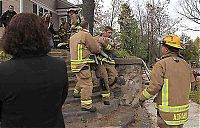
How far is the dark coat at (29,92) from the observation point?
7.78ft

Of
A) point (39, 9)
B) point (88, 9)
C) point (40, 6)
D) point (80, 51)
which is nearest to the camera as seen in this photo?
point (80, 51)

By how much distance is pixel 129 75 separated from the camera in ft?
30.5

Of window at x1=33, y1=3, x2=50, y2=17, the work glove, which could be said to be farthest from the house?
the work glove

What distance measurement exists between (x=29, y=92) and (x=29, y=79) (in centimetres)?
10

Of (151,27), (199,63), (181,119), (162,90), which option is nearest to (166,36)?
(162,90)

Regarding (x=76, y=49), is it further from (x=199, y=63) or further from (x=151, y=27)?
(x=199, y=63)

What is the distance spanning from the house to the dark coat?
11878mm

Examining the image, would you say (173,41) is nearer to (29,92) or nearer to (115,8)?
(29,92)

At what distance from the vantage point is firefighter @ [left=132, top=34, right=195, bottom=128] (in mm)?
4285

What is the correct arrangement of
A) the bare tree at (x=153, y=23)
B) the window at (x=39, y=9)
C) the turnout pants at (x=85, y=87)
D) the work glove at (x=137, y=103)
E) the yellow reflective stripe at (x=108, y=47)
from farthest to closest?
the bare tree at (x=153, y=23)
the window at (x=39, y=9)
the yellow reflective stripe at (x=108, y=47)
the turnout pants at (x=85, y=87)
the work glove at (x=137, y=103)

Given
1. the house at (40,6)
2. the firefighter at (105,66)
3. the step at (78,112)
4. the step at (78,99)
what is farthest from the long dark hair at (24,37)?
the house at (40,6)

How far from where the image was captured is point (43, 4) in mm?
23453

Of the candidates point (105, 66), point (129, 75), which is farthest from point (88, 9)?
point (105, 66)

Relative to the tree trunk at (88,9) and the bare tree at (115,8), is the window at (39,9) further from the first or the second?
the bare tree at (115,8)
